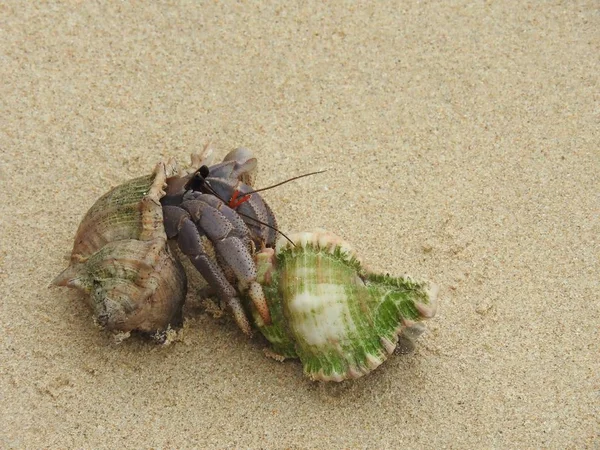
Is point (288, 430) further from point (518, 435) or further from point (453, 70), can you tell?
point (453, 70)

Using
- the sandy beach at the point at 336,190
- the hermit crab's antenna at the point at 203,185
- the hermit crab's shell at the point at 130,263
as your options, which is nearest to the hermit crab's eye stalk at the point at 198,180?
the hermit crab's antenna at the point at 203,185

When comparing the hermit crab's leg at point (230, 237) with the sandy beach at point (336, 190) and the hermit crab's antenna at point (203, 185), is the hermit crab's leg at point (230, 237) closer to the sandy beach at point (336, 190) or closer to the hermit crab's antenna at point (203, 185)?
the hermit crab's antenna at point (203, 185)

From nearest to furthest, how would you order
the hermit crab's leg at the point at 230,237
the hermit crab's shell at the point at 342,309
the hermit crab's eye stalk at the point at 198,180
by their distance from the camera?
the hermit crab's shell at the point at 342,309, the hermit crab's leg at the point at 230,237, the hermit crab's eye stalk at the point at 198,180

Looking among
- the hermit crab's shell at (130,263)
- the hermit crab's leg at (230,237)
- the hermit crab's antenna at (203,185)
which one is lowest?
the hermit crab's shell at (130,263)

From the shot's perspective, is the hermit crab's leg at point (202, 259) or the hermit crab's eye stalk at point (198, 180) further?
the hermit crab's eye stalk at point (198, 180)

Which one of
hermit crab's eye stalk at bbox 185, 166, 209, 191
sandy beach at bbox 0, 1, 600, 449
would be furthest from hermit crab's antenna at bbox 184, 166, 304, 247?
sandy beach at bbox 0, 1, 600, 449

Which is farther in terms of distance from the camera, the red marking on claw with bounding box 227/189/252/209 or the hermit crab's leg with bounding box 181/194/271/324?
→ the red marking on claw with bounding box 227/189/252/209

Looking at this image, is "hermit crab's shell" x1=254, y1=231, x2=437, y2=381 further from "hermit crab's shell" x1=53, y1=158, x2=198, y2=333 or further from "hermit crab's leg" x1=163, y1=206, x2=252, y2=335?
"hermit crab's shell" x1=53, y1=158, x2=198, y2=333

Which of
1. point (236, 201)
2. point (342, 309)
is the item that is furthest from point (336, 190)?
point (342, 309)
